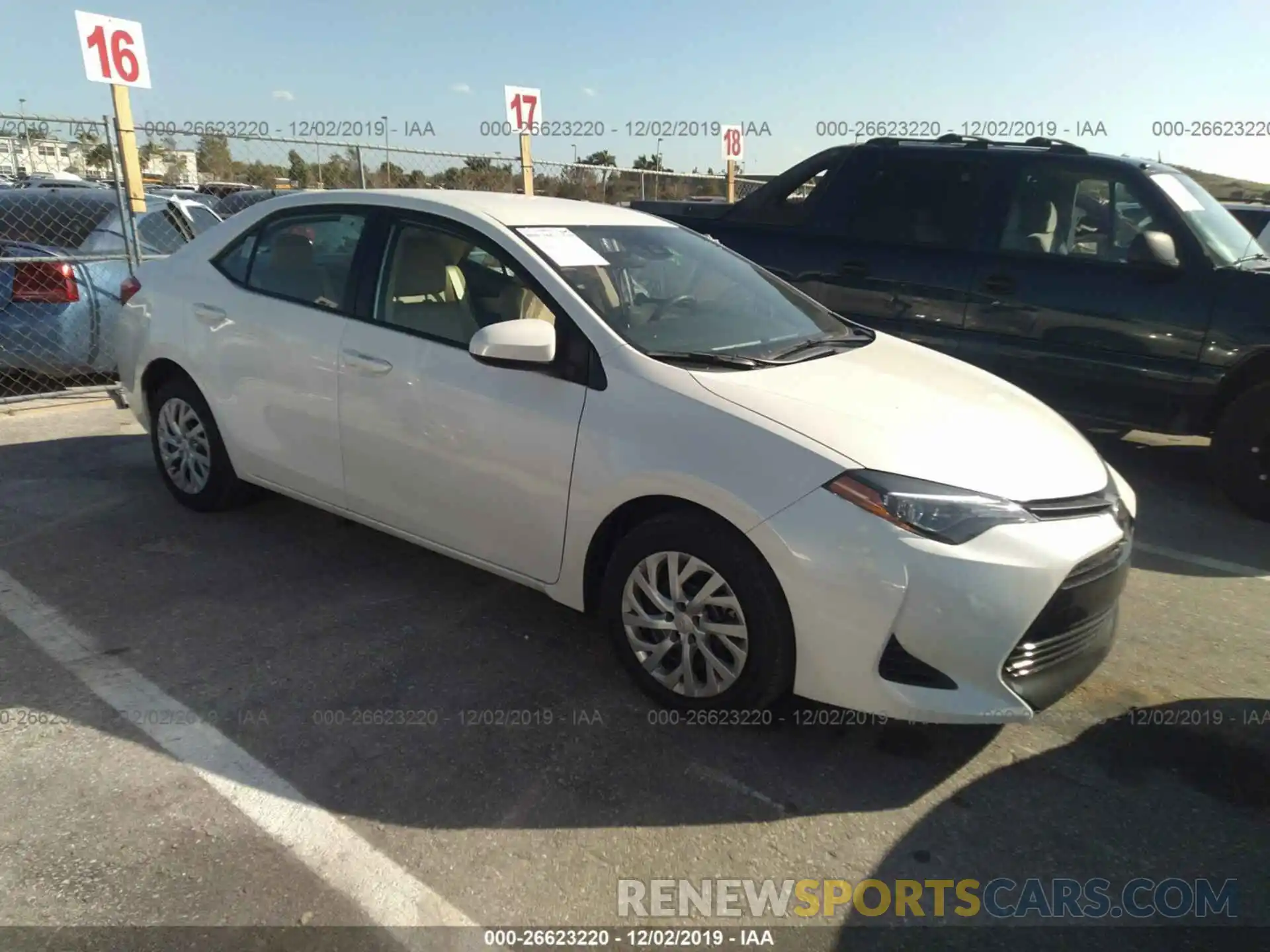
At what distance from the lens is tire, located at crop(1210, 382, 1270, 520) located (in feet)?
17.6

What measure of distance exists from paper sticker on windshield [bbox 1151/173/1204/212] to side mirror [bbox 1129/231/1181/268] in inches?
11.4

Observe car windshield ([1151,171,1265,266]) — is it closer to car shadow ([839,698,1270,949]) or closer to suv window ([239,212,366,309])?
car shadow ([839,698,1270,949])

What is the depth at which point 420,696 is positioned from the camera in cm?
324

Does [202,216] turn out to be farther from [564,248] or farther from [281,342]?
[564,248]

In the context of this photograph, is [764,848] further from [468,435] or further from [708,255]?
[708,255]

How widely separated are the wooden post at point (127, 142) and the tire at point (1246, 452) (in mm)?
8034

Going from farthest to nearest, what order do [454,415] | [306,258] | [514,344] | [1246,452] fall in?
1. [1246,452]
2. [306,258]
3. [454,415]
4. [514,344]

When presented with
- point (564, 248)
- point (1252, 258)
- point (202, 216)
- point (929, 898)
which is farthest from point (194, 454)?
point (202, 216)

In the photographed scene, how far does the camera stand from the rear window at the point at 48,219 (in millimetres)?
7293

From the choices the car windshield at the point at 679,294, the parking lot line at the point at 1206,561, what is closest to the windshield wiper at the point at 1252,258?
the parking lot line at the point at 1206,561

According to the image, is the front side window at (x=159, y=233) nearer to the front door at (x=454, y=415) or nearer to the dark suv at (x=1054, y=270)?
the dark suv at (x=1054, y=270)

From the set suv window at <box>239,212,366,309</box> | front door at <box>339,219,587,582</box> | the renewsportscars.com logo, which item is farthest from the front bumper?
suv window at <box>239,212,366,309</box>

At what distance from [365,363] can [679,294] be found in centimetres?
130

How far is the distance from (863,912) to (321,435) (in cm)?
279
